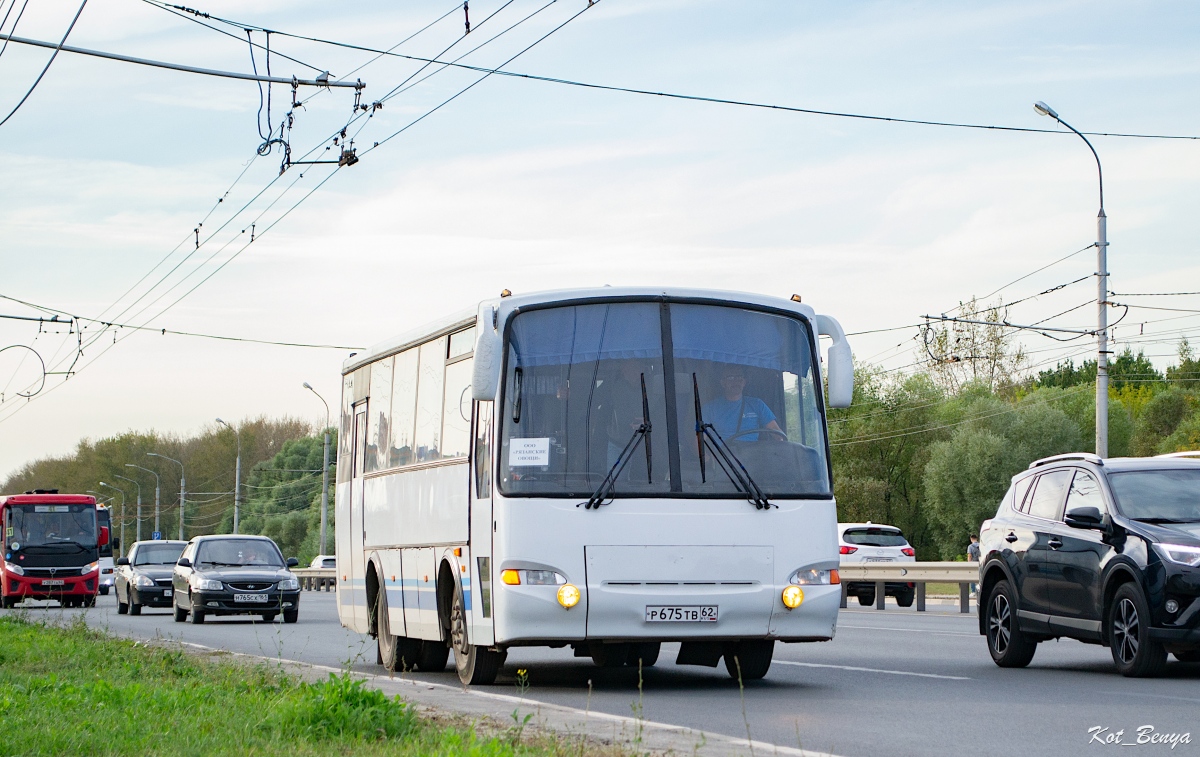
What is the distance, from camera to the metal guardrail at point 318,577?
59.6 m

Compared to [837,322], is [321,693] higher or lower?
lower

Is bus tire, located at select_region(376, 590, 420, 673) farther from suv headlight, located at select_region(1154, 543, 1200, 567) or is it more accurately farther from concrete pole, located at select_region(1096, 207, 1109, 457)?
concrete pole, located at select_region(1096, 207, 1109, 457)

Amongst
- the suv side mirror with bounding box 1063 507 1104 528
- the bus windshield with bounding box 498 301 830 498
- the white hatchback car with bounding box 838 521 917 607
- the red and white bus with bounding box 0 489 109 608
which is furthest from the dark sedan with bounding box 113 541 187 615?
the suv side mirror with bounding box 1063 507 1104 528

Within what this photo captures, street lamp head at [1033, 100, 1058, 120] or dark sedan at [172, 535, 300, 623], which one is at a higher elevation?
street lamp head at [1033, 100, 1058, 120]

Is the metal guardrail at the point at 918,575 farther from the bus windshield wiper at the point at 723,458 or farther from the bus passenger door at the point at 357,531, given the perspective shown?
the bus windshield wiper at the point at 723,458

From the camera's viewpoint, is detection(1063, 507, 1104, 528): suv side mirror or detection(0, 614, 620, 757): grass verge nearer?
detection(0, 614, 620, 757): grass verge

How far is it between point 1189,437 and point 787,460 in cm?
8113

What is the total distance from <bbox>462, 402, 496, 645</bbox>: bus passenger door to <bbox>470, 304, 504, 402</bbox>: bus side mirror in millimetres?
322

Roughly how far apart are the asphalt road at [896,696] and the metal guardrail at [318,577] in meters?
39.8

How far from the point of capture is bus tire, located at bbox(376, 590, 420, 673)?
49.6 feet

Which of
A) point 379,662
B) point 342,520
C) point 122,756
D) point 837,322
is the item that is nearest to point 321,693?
point 122,756

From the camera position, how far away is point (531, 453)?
11914 millimetres

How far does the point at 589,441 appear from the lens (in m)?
11.9

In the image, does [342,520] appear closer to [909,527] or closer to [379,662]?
[379,662]
